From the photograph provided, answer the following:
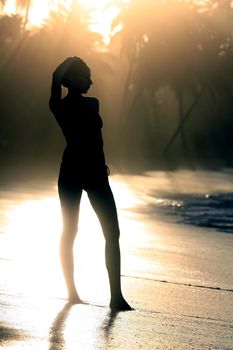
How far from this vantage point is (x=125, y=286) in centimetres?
830

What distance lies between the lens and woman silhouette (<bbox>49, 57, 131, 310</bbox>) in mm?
7105

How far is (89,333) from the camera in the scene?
6.07 meters

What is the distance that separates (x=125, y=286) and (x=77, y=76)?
1930mm

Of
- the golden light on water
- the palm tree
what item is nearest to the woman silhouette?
the golden light on water

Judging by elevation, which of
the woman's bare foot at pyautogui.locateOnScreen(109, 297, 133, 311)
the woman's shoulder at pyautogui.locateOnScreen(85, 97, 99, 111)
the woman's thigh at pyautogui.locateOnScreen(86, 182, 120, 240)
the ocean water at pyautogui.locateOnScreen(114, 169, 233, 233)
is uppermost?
the woman's shoulder at pyautogui.locateOnScreen(85, 97, 99, 111)

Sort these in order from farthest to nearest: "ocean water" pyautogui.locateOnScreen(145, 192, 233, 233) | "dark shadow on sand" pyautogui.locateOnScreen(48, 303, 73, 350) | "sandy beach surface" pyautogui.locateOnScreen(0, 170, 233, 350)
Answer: "ocean water" pyautogui.locateOnScreen(145, 192, 233, 233) < "sandy beach surface" pyautogui.locateOnScreen(0, 170, 233, 350) < "dark shadow on sand" pyautogui.locateOnScreen(48, 303, 73, 350)

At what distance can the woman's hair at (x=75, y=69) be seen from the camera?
7148 millimetres

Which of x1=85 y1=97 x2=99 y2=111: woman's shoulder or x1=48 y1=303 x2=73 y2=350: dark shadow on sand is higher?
x1=85 y1=97 x2=99 y2=111: woman's shoulder

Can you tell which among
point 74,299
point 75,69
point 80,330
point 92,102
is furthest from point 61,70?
point 80,330

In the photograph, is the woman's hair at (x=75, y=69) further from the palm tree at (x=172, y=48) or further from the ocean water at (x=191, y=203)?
the palm tree at (x=172, y=48)

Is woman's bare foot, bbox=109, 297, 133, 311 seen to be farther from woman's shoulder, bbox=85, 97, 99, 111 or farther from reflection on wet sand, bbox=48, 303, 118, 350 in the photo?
woman's shoulder, bbox=85, 97, 99, 111

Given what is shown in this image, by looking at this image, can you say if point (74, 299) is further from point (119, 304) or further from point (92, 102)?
point (92, 102)

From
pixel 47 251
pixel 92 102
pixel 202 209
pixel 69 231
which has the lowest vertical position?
pixel 202 209

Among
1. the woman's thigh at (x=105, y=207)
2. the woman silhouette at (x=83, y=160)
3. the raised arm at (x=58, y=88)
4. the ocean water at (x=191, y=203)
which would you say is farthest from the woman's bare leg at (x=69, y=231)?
the ocean water at (x=191, y=203)
